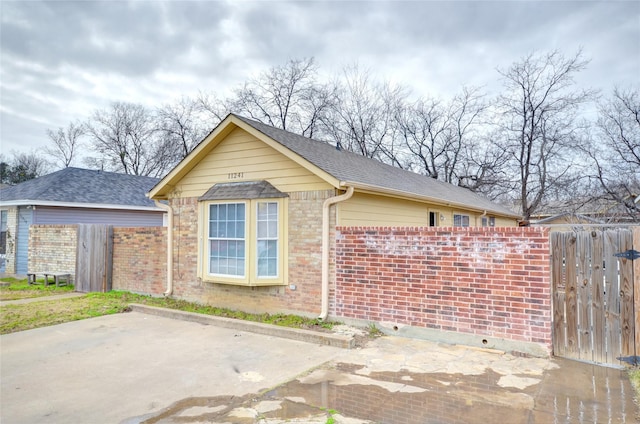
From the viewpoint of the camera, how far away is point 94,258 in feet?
38.1

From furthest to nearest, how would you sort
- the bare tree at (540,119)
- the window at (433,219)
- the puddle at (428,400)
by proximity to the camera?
1. the bare tree at (540,119)
2. the window at (433,219)
3. the puddle at (428,400)

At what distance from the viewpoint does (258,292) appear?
8.18m

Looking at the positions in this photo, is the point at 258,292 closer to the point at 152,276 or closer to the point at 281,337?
the point at 281,337

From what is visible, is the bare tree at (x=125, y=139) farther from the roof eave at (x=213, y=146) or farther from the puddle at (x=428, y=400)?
the puddle at (x=428, y=400)

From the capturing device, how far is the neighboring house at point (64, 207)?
15.0 metres

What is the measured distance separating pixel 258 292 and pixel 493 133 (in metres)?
23.2

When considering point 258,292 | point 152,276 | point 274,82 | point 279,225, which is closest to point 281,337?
point 258,292

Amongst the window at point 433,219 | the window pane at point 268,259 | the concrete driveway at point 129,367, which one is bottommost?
the concrete driveway at point 129,367

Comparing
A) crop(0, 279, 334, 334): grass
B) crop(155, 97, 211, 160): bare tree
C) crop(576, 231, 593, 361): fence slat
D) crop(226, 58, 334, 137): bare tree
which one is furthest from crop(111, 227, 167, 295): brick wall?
crop(155, 97, 211, 160): bare tree

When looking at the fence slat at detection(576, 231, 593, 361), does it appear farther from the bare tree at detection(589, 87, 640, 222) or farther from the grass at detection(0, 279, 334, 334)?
the bare tree at detection(589, 87, 640, 222)

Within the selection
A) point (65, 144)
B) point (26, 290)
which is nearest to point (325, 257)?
point (26, 290)

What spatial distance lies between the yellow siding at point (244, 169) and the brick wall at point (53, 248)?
17.8ft

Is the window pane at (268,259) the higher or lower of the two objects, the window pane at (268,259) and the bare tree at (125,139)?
the lower

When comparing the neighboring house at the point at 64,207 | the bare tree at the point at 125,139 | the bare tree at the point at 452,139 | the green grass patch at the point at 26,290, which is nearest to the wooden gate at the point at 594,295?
the green grass patch at the point at 26,290
